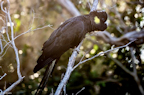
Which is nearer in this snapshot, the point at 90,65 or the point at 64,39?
the point at 64,39

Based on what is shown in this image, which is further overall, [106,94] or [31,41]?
[31,41]

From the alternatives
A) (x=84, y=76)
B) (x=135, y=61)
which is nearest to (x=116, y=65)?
(x=135, y=61)

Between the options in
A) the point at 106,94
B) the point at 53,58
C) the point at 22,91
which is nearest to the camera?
the point at 53,58

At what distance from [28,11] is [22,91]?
1637 mm

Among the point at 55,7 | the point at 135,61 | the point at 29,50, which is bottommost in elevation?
the point at 135,61

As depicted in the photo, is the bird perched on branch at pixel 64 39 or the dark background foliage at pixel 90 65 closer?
the bird perched on branch at pixel 64 39

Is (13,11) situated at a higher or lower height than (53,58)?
higher

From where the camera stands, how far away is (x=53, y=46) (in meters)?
2.21

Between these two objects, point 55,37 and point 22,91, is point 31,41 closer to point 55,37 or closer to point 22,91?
point 22,91

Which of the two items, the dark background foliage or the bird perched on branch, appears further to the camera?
the dark background foliage

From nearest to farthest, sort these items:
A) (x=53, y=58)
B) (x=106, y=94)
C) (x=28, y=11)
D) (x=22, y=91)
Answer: (x=53, y=58), (x=22, y=91), (x=106, y=94), (x=28, y=11)

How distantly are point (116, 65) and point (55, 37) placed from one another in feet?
6.22

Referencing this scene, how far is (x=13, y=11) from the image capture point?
384cm

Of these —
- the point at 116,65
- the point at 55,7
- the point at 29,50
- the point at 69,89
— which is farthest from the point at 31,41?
the point at 116,65
